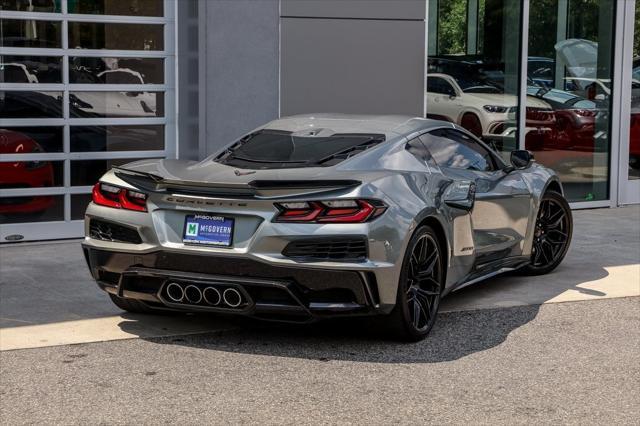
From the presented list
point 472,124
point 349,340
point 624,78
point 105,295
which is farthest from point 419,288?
point 624,78

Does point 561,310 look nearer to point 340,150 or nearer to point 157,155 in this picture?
point 340,150

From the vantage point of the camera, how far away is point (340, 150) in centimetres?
754

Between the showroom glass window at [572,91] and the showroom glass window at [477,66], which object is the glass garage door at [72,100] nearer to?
the showroom glass window at [477,66]

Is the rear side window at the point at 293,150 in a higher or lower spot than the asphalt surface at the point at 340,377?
higher

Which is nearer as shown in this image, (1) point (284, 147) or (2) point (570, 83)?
(1) point (284, 147)

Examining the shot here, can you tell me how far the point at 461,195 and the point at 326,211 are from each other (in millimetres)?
1451

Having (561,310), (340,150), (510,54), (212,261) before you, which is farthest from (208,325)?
(510,54)

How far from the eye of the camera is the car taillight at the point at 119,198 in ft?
23.2

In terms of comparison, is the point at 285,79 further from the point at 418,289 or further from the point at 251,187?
the point at 251,187

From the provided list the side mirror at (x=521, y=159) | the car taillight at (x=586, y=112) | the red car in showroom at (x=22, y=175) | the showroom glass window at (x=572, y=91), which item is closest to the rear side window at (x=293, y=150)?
the side mirror at (x=521, y=159)

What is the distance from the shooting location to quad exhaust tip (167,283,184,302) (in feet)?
22.7

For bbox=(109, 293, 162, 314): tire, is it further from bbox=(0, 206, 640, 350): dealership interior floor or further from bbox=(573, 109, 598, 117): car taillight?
bbox=(573, 109, 598, 117): car taillight

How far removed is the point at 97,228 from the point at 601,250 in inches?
223

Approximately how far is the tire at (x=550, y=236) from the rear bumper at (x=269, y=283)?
3.04 meters
